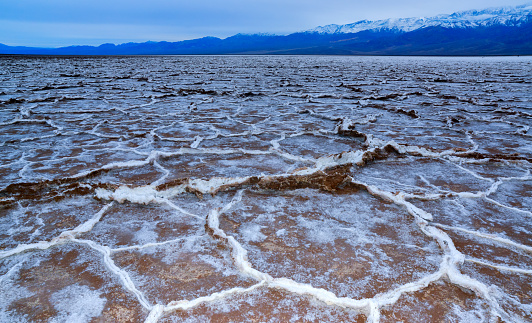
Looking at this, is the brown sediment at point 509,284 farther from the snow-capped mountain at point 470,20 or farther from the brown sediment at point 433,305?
the snow-capped mountain at point 470,20

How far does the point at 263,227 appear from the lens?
1.62 meters

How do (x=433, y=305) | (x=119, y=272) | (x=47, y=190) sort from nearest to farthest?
(x=433, y=305) → (x=119, y=272) → (x=47, y=190)

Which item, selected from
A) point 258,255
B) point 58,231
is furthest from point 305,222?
point 58,231

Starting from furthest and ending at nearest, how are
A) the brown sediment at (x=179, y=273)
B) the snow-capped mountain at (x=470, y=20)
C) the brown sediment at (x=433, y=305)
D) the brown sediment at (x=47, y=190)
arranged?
the snow-capped mountain at (x=470, y=20) < the brown sediment at (x=47, y=190) < the brown sediment at (x=179, y=273) < the brown sediment at (x=433, y=305)

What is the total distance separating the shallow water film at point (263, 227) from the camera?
3.72ft

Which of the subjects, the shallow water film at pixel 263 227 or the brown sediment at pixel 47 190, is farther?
the brown sediment at pixel 47 190

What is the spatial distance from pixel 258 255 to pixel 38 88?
760 cm

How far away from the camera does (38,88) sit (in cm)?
700

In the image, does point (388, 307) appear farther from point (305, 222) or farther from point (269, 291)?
point (305, 222)

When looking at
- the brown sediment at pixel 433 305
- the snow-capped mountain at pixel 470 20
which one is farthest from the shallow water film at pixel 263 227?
the snow-capped mountain at pixel 470 20

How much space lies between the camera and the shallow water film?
1.13 metres

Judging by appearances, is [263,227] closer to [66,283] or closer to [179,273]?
[179,273]

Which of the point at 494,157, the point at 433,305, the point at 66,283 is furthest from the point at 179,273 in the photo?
the point at 494,157

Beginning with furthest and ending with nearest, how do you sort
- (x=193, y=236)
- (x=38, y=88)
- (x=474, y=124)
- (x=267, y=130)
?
(x=38, y=88) → (x=474, y=124) → (x=267, y=130) → (x=193, y=236)
